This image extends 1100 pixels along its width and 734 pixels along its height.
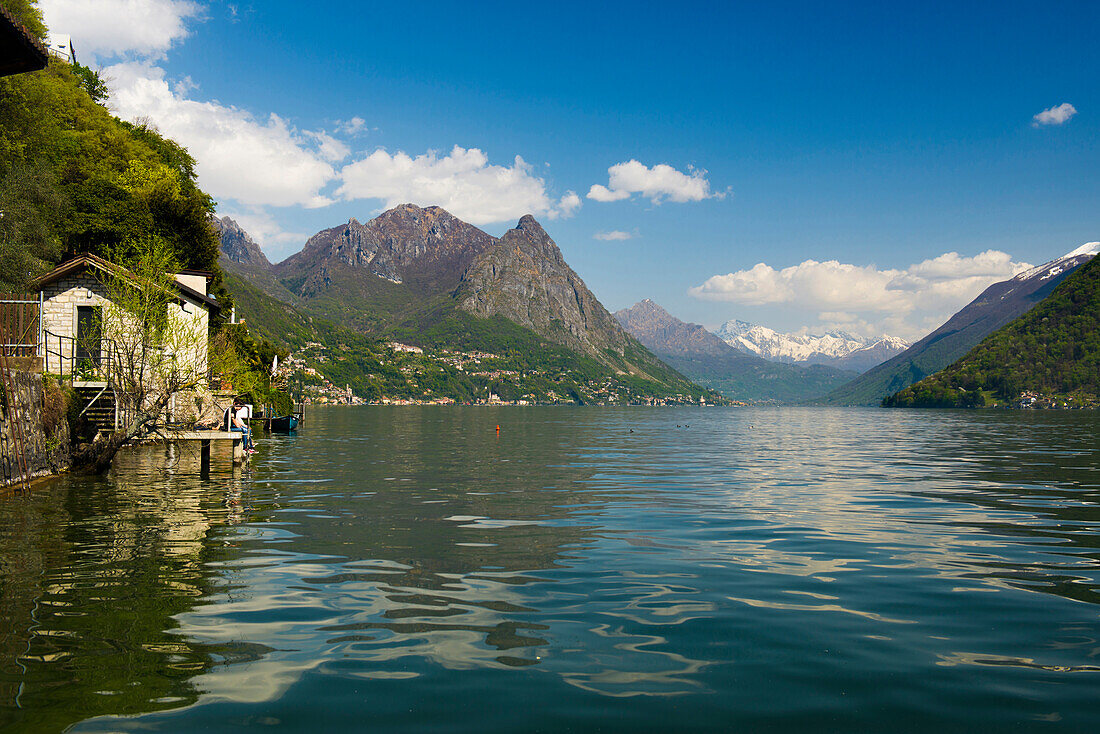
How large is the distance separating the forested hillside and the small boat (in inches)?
549

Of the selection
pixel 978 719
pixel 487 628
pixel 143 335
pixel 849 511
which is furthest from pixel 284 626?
pixel 143 335

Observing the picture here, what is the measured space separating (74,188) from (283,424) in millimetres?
28655

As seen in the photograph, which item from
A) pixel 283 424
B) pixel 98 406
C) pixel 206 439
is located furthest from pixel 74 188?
pixel 206 439

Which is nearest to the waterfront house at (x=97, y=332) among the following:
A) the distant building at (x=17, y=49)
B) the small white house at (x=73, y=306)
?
the small white house at (x=73, y=306)

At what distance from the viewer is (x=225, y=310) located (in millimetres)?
66125

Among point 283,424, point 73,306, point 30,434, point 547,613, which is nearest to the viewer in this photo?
point 547,613

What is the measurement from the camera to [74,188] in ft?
173

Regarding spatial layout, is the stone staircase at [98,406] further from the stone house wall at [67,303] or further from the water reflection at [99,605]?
the water reflection at [99,605]

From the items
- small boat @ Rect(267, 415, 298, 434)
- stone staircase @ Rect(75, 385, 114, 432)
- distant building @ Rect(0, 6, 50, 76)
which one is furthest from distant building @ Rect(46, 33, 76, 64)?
distant building @ Rect(0, 6, 50, 76)

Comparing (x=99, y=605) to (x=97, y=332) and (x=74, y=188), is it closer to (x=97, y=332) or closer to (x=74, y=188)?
(x=97, y=332)

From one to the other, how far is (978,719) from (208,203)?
72364 mm

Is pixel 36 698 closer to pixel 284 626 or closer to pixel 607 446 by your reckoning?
pixel 284 626

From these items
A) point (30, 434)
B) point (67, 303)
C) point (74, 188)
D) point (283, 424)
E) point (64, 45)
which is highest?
point (64, 45)

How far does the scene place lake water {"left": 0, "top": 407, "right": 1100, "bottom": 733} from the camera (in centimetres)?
739
